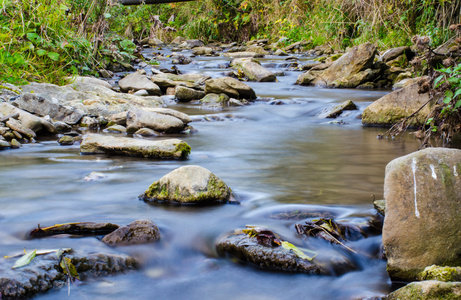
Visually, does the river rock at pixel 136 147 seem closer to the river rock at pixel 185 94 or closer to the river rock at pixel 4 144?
the river rock at pixel 4 144

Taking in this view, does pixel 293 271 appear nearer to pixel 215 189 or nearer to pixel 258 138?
pixel 215 189

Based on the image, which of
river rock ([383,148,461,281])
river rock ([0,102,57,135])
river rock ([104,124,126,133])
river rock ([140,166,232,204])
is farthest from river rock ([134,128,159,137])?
river rock ([383,148,461,281])

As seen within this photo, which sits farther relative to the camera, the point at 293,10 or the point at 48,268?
the point at 293,10

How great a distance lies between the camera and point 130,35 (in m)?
18.2

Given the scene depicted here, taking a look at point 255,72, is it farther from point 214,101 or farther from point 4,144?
point 4,144

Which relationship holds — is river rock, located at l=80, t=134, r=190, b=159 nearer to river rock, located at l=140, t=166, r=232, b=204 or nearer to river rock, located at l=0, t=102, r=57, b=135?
river rock, located at l=0, t=102, r=57, b=135

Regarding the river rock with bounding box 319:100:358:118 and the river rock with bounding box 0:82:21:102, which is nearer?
the river rock with bounding box 0:82:21:102

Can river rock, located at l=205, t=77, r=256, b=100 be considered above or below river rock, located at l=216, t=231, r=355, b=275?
above

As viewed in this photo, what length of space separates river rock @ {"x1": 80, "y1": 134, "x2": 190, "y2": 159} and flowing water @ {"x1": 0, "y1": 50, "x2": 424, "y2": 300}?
0.32 ft

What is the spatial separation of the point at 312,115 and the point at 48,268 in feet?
18.3

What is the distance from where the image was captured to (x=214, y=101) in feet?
25.4

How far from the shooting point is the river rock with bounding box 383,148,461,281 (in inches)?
79.9

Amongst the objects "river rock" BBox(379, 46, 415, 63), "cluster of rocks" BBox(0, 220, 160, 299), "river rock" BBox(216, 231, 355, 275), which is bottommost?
"river rock" BBox(216, 231, 355, 275)

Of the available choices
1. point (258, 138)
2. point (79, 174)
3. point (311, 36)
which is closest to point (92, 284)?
point (79, 174)
